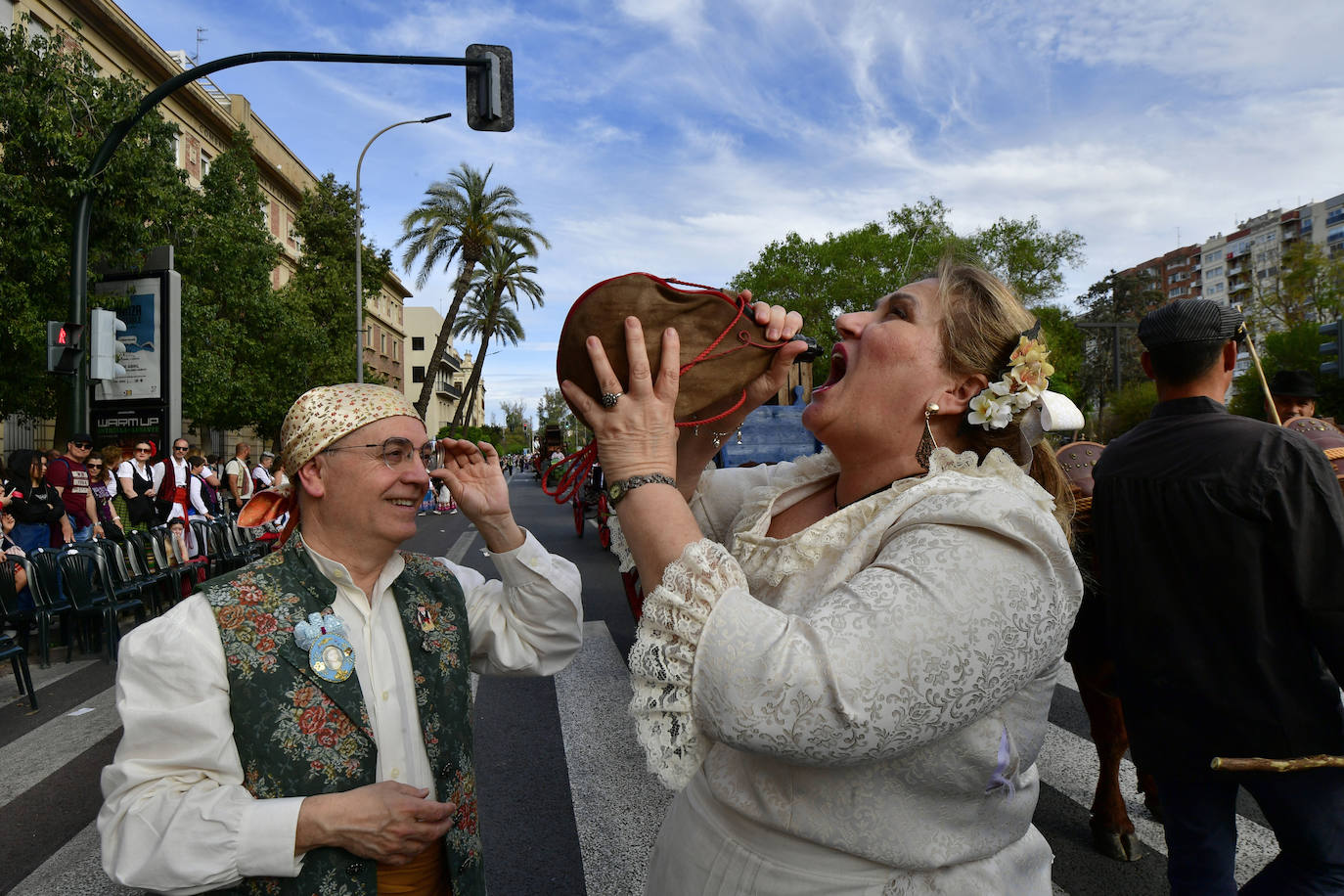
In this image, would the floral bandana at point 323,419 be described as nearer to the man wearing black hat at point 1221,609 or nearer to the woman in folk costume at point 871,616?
the woman in folk costume at point 871,616

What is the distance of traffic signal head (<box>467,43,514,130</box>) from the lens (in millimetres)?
9773

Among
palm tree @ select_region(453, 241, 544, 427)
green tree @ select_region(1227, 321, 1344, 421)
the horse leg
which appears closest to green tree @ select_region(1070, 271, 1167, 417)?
green tree @ select_region(1227, 321, 1344, 421)

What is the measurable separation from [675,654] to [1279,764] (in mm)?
1672

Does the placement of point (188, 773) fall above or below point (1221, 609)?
below

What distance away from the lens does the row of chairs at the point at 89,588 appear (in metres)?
6.94

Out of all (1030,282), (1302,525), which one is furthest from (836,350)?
(1030,282)

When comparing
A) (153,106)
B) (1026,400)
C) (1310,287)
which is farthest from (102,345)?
(1310,287)

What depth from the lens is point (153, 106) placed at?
9086 millimetres

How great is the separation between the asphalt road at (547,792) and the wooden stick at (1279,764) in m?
1.52

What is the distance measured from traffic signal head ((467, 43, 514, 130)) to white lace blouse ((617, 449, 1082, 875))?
9368 millimetres

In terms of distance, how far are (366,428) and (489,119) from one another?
8.65 metres

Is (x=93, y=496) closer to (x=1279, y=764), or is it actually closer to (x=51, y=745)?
(x=51, y=745)

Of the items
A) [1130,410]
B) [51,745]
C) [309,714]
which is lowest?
[51,745]

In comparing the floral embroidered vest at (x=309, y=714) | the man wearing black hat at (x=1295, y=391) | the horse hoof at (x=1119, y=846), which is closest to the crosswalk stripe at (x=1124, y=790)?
the horse hoof at (x=1119, y=846)
